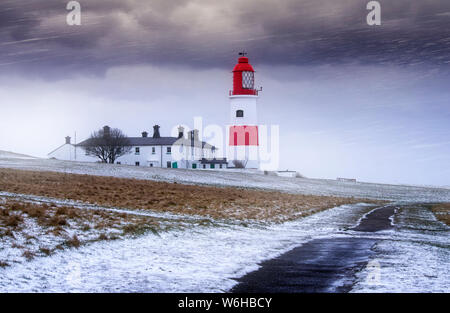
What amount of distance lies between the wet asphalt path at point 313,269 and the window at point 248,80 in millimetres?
57215

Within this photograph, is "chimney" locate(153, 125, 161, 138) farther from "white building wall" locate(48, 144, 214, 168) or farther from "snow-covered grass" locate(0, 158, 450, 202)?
"snow-covered grass" locate(0, 158, 450, 202)

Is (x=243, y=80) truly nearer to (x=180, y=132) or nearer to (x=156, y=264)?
(x=180, y=132)

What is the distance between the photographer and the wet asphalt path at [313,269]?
11.0 meters

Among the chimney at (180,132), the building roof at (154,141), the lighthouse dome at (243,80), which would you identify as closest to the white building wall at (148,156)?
the building roof at (154,141)

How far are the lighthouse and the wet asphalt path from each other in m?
56.8

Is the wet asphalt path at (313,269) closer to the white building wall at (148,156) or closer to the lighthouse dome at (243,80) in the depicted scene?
the lighthouse dome at (243,80)

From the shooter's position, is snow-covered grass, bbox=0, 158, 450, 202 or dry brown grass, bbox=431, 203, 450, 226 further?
snow-covered grass, bbox=0, 158, 450, 202

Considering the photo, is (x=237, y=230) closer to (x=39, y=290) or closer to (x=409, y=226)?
(x=409, y=226)

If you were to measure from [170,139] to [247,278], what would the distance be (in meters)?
88.7

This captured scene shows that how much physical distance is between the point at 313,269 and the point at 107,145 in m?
85.7

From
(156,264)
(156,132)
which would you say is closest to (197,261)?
(156,264)

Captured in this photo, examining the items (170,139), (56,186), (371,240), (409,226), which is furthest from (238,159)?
(371,240)

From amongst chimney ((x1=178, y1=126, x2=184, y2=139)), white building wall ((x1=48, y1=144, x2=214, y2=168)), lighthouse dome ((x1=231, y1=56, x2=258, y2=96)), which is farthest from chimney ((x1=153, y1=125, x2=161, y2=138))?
lighthouse dome ((x1=231, y1=56, x2=258, y2=96))

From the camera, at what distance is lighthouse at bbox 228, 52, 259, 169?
7462 centimetres
